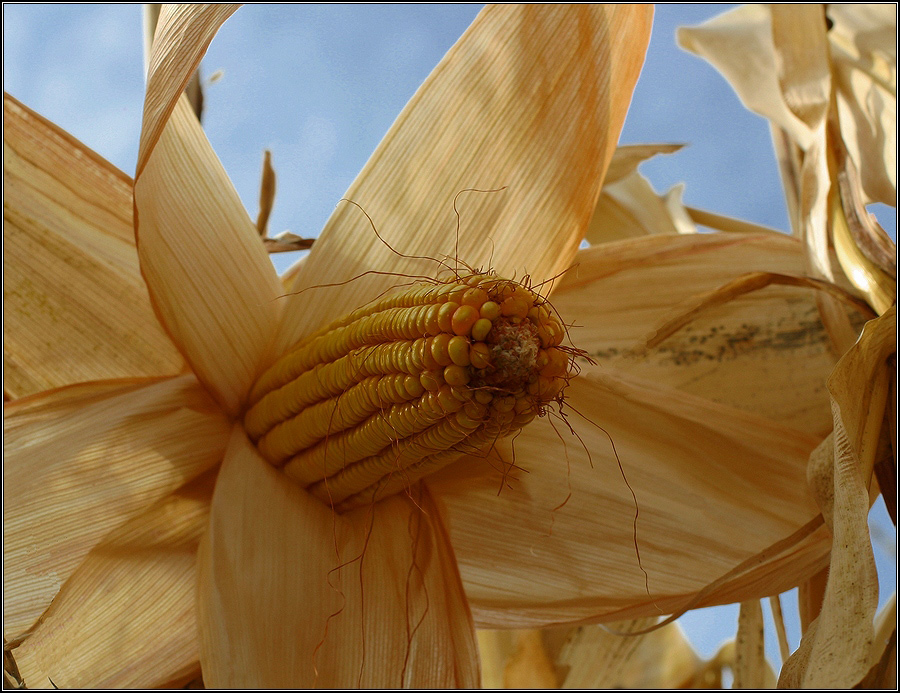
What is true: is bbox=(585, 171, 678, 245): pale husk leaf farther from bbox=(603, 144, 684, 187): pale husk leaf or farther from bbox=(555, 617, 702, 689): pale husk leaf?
bbox=(555, 617, 702, 689): pale husk leaf

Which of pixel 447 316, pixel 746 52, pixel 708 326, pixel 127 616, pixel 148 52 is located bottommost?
pixel 127 616

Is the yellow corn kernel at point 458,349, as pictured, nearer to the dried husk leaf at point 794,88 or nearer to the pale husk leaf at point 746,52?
the dried husk leaf at point 794,88

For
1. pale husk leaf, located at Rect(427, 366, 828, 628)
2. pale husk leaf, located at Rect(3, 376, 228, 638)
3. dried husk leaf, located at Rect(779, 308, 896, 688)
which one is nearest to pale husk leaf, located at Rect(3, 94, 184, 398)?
pale husk leaf, located at Rect(3, 376, 228, 638)

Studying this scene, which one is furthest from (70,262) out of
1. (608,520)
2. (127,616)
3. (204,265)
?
(608,520)

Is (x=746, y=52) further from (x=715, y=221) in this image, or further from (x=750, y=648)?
(x=750, y=648)

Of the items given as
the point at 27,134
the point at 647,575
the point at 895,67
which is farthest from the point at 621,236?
the point at 27,134

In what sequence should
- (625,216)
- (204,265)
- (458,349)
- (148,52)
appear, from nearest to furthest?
(458,349) < (204,265) < (148,52) < (625,216)

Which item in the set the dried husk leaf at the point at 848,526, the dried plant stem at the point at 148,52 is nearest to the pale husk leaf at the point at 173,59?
the dried plant stem at the point at 148,52
